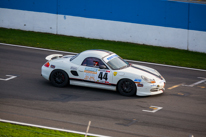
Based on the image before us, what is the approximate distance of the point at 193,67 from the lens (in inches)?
620

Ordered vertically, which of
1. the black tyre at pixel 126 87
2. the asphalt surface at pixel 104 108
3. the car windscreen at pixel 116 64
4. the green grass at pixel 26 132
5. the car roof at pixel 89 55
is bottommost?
the green grass at pixel 26 132

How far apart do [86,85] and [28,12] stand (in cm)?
1118

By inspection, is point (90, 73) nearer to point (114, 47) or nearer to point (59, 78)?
point (59, 78)

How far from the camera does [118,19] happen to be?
19312 mm

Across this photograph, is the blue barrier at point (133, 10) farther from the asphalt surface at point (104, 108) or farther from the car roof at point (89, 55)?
the car roof at point (89, 55)

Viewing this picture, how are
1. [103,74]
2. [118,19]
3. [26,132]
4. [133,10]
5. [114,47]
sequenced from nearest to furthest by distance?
[26,132] → [103,74] → [114,47] → [133,10] → [118,19]

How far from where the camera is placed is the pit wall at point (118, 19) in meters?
18.2

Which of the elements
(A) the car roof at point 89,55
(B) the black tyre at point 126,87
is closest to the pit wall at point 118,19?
(A) the car roof at point 89,55

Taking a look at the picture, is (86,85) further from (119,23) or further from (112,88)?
(119,23)

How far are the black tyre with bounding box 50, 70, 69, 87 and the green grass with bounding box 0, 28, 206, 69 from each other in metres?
5.60

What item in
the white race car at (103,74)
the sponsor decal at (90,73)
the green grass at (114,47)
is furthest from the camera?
the green grass at (114,47)

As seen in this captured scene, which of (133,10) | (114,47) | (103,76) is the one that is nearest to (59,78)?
(103,76)

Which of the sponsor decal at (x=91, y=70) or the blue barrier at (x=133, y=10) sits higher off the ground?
the blue barrier at (x=133, y=10)

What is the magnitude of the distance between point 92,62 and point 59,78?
139 centimetres
